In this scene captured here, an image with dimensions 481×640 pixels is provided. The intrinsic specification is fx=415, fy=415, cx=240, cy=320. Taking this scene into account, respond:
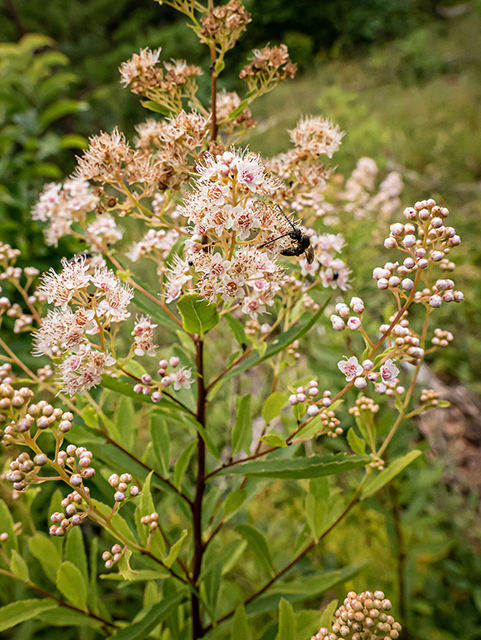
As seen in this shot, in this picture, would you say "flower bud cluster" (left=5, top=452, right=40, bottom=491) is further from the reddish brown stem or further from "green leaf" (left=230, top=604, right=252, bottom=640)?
"green leaf" (left=230, top=604, right=252, bottom=640)

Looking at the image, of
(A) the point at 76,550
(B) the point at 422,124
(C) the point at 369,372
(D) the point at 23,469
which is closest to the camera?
(D) the point at 23,469

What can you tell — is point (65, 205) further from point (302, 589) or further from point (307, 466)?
point (302, 589)

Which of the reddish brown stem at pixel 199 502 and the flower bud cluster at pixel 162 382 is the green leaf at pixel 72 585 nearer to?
the reddish brown stem at pixel 199 502

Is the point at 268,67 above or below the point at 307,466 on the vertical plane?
above

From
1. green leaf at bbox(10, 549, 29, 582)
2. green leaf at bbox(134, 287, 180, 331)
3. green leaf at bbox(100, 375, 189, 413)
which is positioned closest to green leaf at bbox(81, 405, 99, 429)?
green leaf at bbox(100, 375, 189, 413)

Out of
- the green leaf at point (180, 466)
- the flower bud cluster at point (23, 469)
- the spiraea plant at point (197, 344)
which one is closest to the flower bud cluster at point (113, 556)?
the spiraea plant at point (197, 344)

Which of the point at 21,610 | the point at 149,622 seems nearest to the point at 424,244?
the point at 149,622
